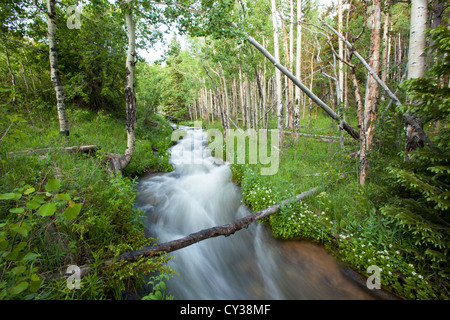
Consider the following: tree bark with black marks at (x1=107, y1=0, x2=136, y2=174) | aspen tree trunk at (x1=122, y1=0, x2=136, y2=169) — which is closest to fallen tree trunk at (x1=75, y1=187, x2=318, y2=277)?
tree bark with black marks at (x1=107, y1=0, x2=136, y2=174)

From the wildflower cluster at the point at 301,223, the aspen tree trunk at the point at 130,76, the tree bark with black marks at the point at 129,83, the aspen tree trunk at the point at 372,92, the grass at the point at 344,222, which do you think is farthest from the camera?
the aspen tree trunk at the point at 130,76

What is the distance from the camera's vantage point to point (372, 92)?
12.0 feet

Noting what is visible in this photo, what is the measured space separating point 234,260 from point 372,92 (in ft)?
14.7

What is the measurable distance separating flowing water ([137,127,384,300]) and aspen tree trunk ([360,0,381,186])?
2126 mm

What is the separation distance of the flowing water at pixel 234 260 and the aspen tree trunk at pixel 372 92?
6.97 feet

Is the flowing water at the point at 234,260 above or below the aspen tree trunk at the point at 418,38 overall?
below

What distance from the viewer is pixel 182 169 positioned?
8.93m

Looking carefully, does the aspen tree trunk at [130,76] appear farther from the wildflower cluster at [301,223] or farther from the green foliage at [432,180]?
the green foliage at [432,180]

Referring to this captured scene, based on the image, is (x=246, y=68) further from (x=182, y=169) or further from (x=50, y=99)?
(x=50, y=99)

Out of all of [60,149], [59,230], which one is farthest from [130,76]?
[59,230]

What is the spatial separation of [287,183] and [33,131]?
340 inches

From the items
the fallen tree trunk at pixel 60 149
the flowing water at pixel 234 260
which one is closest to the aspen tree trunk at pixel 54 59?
the fallen tree trunk at pixel 60 149

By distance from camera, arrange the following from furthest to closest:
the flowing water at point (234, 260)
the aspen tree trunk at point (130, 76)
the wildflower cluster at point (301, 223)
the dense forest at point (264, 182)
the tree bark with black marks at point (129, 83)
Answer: the aspen tree trunk at point (130, 76) → the tree bark with black marks at point (129, 83) → the wildflower cluster at point (301, 223) → the flowing water at point (234, 260) → the dense forest at point (264, 182)

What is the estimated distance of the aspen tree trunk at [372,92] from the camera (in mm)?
3471
